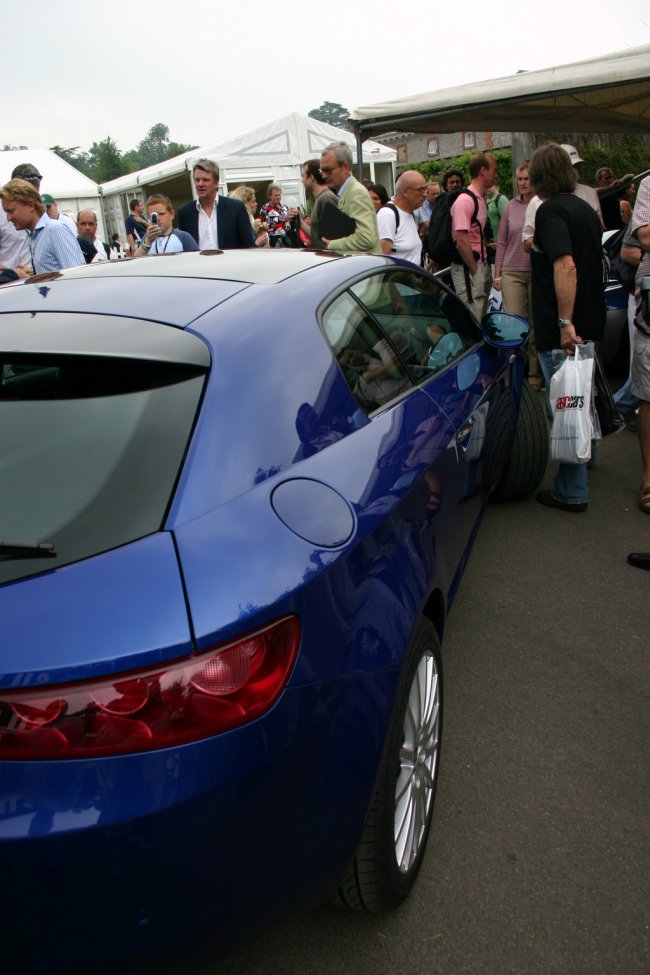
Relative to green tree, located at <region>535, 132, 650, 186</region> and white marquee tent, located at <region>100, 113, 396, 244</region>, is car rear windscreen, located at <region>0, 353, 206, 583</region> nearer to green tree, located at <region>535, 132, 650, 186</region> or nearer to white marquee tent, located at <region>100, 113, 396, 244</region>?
white marquee tent, located at <region>100, 113, 396, 244</region>

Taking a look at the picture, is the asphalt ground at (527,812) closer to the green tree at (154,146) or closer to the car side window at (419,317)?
the car side window at (419,317)

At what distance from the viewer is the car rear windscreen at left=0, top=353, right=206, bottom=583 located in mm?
1322

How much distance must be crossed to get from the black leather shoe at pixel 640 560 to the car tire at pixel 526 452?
85 cm

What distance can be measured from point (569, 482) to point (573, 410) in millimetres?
509

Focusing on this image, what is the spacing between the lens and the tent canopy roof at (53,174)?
21312mm

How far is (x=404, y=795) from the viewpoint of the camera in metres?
1.86

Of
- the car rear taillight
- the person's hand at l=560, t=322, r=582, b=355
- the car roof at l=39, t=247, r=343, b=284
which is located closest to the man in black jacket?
the person's hand at l=560, t=322, r=582, b=355

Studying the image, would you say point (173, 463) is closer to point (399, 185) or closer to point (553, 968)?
point (553, 968)

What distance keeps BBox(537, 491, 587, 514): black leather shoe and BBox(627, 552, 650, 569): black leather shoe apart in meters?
0.68

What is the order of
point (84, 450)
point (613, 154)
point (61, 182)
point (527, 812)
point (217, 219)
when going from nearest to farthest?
1. point (84, 450)
2. point (527, 812)
3. point (217, 219)
4. point (61, 182)
5. point (613, 154)

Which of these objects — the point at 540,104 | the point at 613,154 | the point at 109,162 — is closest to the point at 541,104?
the point at 540,104

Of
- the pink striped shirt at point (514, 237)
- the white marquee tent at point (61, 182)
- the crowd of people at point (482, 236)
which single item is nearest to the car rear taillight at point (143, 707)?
the crowd of people at point (482, 236)

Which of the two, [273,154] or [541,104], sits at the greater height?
[273,154]

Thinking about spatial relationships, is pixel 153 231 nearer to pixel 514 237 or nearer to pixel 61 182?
pixel 514 237
